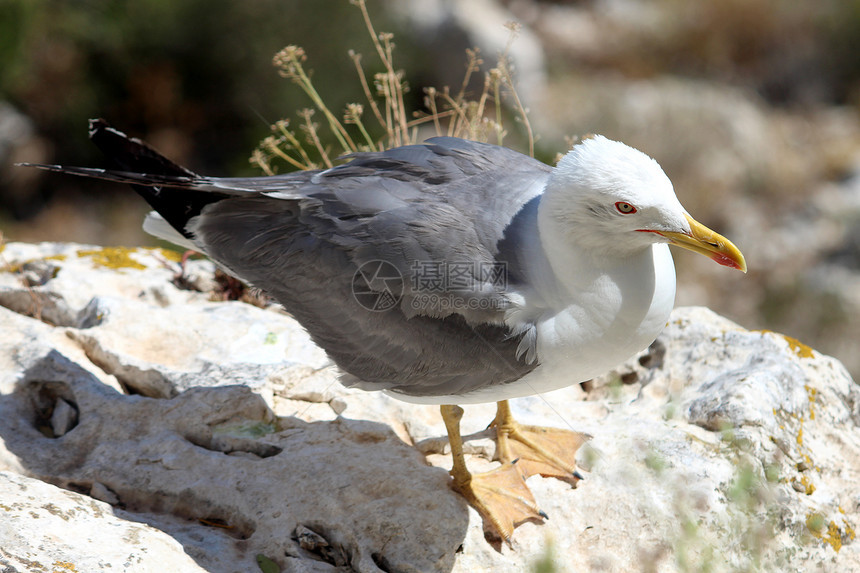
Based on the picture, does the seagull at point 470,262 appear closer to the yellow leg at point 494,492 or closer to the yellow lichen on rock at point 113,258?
the yellow leg at point 494,492

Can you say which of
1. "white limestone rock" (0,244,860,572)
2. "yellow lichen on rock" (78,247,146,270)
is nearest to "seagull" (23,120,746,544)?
"white limestone rock" (0,244,860,572)

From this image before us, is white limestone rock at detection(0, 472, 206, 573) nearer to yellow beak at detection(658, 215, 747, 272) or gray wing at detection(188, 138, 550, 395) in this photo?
gray wing at detection(188, 138, 550, 395)

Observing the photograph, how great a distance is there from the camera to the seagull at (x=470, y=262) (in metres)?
2.90

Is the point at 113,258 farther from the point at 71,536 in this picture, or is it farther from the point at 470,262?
the point at 470,262

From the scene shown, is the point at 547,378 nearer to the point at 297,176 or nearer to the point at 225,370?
the point at 297,176

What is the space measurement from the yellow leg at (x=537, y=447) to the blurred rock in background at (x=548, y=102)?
6.49 metres

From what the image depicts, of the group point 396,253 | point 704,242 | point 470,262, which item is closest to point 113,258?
point 396,253

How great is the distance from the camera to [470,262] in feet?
9.76

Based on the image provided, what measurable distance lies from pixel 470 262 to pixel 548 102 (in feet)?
35.7

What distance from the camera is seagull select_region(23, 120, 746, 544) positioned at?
2.90 metres

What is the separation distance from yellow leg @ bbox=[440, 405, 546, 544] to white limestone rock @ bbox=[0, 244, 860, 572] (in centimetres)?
6

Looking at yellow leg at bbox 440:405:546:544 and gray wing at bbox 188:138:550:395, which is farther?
yellow leg at bbox 440:405:546:544

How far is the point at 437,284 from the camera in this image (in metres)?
2.98

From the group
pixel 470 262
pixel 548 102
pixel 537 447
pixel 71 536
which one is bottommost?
pixel 548 102
